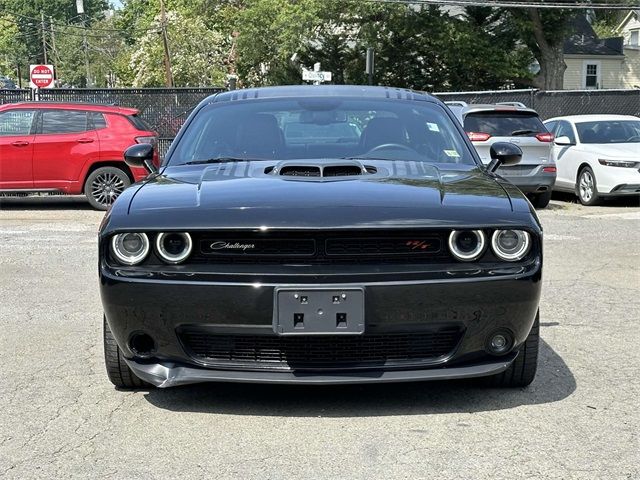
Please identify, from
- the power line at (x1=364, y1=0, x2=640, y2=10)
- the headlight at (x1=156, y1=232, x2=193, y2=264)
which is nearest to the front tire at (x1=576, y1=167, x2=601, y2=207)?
the headlight at (x1=156, y1=232, x2=193, y2=264)

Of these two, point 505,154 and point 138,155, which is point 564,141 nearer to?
point 505,154

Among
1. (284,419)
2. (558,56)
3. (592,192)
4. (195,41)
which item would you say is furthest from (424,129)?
(195,41)

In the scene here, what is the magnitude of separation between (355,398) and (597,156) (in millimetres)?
11618

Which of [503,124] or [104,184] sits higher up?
[503,124]

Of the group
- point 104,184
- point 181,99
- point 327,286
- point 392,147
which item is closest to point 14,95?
point 181,99

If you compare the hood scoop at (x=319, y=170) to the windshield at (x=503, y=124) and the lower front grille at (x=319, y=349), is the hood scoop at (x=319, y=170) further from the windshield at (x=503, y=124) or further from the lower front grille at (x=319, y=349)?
the windshield at (x=503, y=124)

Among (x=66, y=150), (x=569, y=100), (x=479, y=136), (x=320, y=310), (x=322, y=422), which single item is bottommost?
(x=322, y=422)

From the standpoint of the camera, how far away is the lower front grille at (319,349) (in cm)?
425

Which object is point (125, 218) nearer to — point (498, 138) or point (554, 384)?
point (554, 384)

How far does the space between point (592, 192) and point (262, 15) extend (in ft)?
101

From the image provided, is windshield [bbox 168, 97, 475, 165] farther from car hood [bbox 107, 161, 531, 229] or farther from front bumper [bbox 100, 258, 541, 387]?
front bumper [bbox 100, 258, 541, 387]

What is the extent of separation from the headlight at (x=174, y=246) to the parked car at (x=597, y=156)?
39.0 ft

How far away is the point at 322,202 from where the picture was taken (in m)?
4.27

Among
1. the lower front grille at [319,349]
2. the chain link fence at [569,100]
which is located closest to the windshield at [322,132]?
the lower front grille at [319,349]
